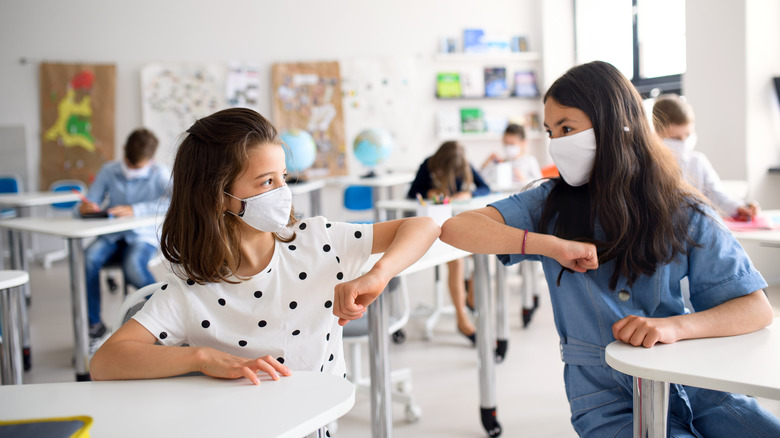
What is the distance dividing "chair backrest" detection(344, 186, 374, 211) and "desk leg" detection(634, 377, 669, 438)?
375 centimetres

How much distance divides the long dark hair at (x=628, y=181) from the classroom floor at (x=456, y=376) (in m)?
0.92

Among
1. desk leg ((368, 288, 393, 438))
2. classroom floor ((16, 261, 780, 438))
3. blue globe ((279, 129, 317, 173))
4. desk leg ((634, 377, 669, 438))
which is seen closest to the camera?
desk leg ((634, 377, 669, 438))

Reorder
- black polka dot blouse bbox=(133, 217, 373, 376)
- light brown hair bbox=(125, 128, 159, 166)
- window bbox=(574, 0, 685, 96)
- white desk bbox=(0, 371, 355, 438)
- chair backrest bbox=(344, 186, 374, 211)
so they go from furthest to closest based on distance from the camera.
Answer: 1. window bbox=(574, 0, 685, 96)
2. chair backrest bbox=(344, 186, 374, 211)
3. light brown hair bbox=(125, 128, 159, 166)
4. black polka dot blouse bbox=(133, 217, 373, 376)
5. white desk bbox=(0, 371, 355, 438)

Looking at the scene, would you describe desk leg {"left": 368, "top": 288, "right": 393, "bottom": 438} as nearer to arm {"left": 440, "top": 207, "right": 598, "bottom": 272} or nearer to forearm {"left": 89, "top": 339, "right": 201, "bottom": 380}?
arm {"left": 440, "top": 207, "right": 598, "bottom": 272}

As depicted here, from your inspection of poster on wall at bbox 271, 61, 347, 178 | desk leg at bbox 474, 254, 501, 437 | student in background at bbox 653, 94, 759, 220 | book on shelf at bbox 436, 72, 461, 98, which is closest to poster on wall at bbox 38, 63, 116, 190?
poster on wall at bbox 271, 61, 347, 178

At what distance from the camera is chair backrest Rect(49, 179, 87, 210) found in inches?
233

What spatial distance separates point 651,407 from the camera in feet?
3.16

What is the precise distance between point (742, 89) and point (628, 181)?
3.45 metres

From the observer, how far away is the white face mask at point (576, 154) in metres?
1.25

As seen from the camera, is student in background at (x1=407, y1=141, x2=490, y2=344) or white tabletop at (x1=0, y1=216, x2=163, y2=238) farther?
student in background at (x1=407, y1=141, x2=490, y2=344)

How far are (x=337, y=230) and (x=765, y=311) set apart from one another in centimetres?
82

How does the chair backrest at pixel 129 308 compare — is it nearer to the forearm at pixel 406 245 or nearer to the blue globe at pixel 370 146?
the forearm at pixel 406 245

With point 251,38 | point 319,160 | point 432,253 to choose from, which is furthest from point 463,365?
point 251,38

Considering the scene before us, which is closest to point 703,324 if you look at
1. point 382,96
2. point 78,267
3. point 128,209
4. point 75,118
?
point 78,267
